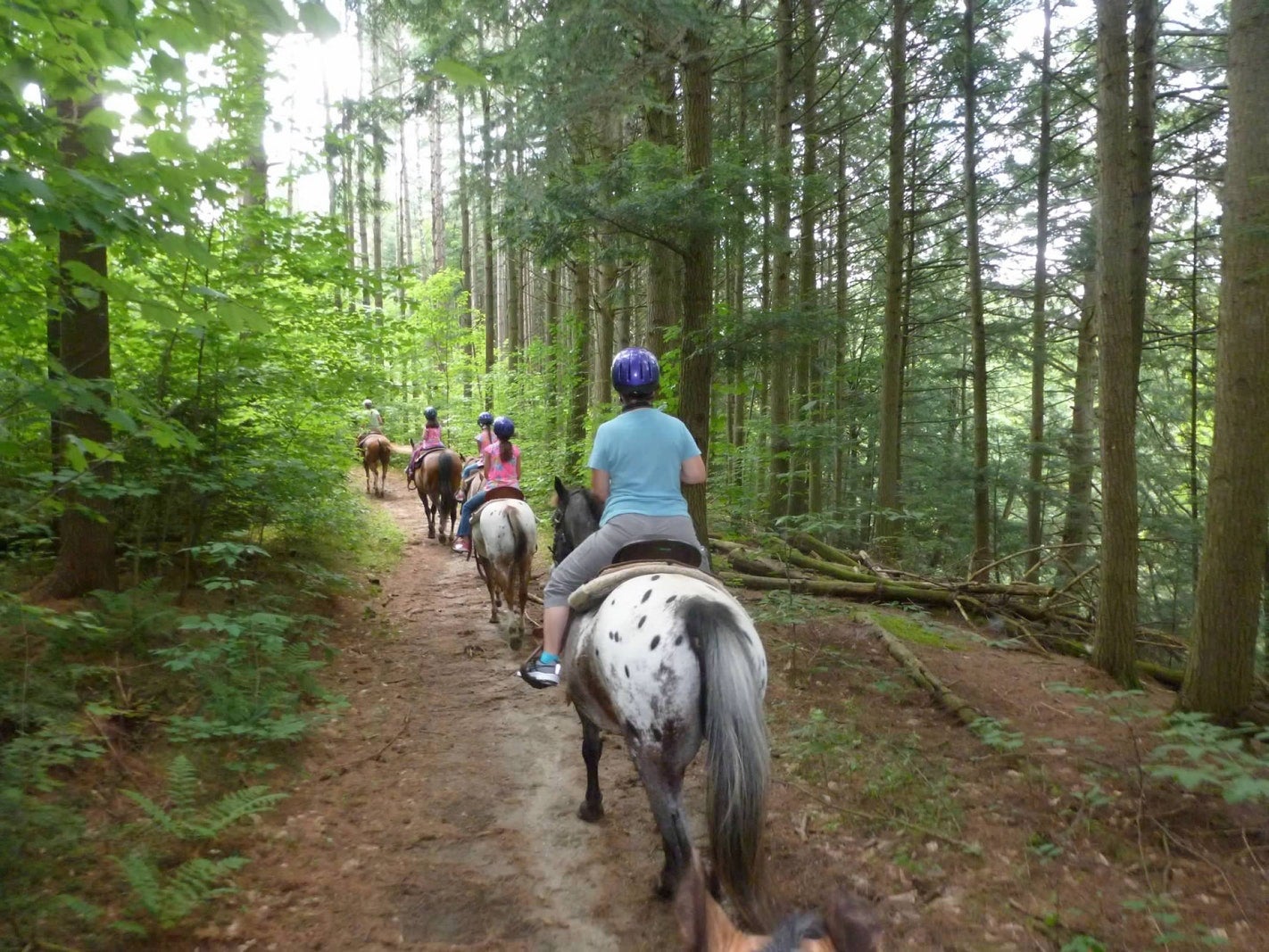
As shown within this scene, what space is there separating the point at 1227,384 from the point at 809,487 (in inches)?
457

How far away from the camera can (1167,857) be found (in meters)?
3.84

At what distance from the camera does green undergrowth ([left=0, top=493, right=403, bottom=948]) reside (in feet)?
10.6

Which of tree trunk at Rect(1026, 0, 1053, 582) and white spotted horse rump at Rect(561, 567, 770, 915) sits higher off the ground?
tree trunk at Rect(1026, 0, 1053, 582)

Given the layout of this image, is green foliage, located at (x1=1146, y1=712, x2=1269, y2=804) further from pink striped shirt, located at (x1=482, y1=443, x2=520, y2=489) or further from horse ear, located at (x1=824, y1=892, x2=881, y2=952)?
pink striped shirt, located at (x1=482, y1=443, x2=520, y2=489)

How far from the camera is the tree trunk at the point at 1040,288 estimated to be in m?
12.8

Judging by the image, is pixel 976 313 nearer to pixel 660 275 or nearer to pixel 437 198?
pixel 660 275

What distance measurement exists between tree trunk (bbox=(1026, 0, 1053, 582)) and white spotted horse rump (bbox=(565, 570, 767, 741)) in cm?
1135

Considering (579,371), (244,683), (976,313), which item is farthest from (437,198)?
(244,683)

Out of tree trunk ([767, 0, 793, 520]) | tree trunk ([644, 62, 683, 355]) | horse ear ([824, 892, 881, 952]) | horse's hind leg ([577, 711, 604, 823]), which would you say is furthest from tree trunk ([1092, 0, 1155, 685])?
horse ear ([824, 892, 881, 952])

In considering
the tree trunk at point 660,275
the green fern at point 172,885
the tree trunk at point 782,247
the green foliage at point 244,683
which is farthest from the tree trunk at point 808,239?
the green fern at point 172,885

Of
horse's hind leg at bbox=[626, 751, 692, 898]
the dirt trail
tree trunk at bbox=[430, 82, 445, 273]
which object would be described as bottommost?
the dirt trail

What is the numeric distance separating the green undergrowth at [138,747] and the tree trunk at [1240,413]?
6263 millimetres

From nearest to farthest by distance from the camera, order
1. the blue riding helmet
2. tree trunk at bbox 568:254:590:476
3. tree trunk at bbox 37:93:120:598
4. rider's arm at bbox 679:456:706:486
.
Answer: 1. rider's arm at bbox 679:456:706:486
2. the blue riding helmet
3. tree trunk at bbox 37:93:120:598
4. tree trunk at bbox 568:254:590:476

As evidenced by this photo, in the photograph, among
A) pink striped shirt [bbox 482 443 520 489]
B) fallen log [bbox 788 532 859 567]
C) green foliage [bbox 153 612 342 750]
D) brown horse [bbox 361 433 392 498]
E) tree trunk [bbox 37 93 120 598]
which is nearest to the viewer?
green foliage [bbox 153 612 342 750]
